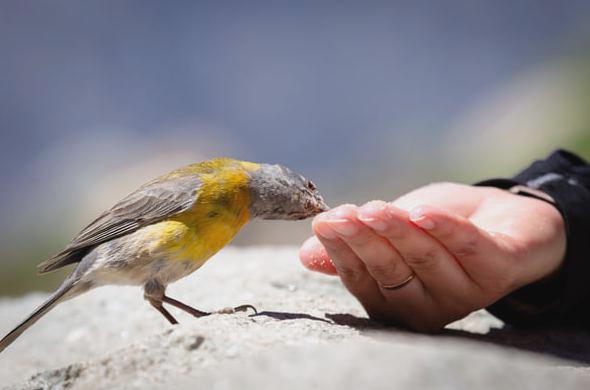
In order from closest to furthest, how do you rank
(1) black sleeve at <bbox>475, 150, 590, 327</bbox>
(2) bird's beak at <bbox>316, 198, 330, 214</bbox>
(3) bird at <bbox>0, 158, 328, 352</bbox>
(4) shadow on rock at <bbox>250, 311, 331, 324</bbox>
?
1. (4) shadow on rock at <bbox>250, 311, 331, 324</bbox>
2. (3) bird at <bbox>0, 158, 328, 352</bbox>
3. (1) black sleeve at <bbox>475, 150, 590, 327</bbox>
4. (2) bird's beak at <bbox>316, 198, 330, 214</bbox>

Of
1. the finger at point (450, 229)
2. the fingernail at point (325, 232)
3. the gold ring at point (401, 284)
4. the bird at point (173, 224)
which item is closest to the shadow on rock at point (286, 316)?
the bird at point (173, 224)

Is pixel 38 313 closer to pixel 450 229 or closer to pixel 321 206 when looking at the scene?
pixel 321 206

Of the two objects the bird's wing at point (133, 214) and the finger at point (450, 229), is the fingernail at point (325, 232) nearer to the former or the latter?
the finger at point (450, 229)

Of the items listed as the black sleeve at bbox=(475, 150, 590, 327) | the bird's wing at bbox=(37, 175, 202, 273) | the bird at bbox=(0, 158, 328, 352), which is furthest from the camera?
the black sleeve at bbox=(475, 150, 590, 327)

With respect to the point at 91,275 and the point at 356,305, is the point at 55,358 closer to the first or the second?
the point at 91,275

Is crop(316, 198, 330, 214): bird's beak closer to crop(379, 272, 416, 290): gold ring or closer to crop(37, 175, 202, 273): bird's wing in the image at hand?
crop(37, 175, 202, 273): bird's wing

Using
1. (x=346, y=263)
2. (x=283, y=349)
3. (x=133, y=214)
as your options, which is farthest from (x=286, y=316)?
(x=133, y=214)

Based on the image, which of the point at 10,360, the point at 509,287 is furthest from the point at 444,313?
the point at 10,360

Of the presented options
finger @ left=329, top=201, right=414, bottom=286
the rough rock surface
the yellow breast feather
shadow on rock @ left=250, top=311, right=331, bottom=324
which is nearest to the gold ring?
finger @ left=329, top=201, right=414, bottom=286
